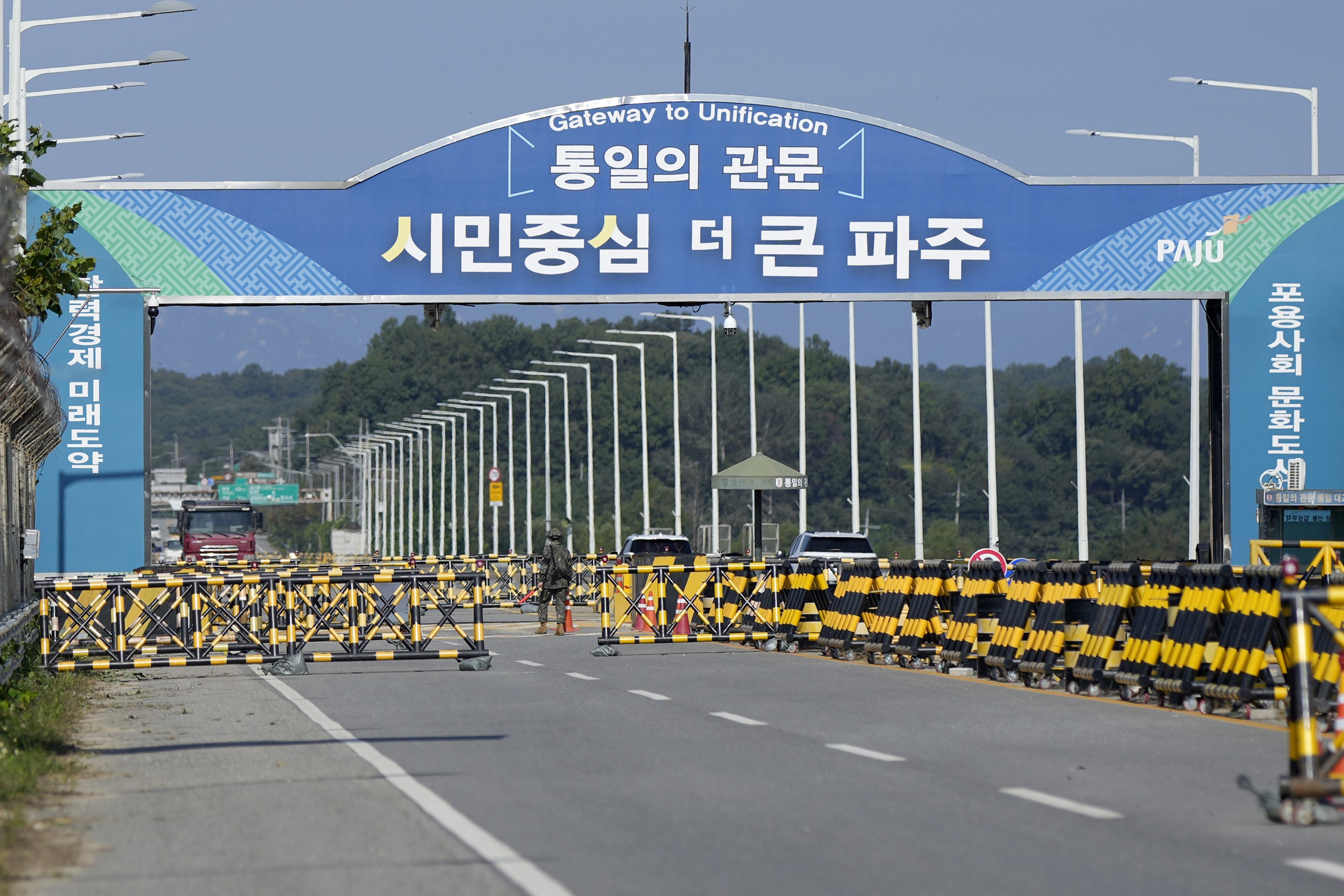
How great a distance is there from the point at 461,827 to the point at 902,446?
123m

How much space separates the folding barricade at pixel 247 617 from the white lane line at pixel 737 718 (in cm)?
579

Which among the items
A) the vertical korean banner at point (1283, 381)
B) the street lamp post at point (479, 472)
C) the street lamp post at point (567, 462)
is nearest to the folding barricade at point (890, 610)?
the vertical korean banner at point (1283, 381)

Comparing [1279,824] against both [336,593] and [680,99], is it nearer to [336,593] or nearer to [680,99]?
[336,593]

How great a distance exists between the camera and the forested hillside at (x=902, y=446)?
4690 inches

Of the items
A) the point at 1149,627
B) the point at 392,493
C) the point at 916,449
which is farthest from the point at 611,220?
the point at 392,493

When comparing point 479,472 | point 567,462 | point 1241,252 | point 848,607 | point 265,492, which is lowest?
point 848,607

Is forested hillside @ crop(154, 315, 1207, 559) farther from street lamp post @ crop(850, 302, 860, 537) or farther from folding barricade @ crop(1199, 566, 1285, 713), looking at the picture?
folding barricade @ crop(1199, 566, 1285, 713)

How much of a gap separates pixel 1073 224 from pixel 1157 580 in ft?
45.4

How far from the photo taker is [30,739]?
43.7ft

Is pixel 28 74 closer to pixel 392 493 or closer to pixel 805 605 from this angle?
pixel 805 605

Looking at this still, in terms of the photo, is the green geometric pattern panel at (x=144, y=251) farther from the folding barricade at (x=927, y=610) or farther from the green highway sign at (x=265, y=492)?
the green highway sign at (x=265, y=492)

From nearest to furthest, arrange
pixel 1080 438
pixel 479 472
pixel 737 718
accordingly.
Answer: pixel 737 718
pixel 1080 438
pixel 479 472

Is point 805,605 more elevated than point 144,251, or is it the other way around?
point 144,251

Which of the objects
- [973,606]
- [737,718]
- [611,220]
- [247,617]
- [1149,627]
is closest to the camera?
[737,718]
